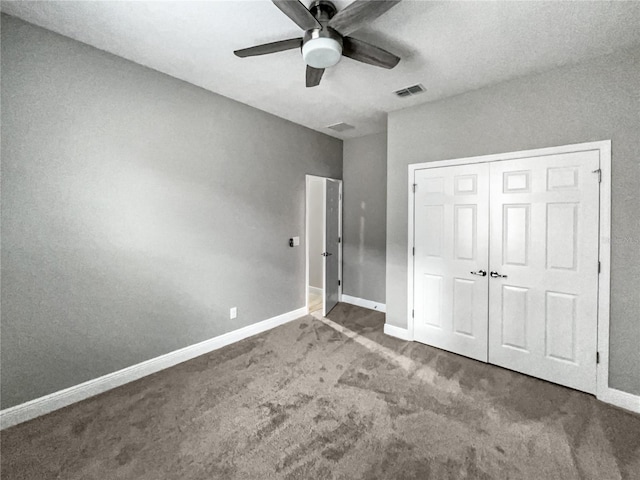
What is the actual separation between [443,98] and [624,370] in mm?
2911

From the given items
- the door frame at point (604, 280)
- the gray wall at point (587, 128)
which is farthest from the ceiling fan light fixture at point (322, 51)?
the door frame at point (604, 280)

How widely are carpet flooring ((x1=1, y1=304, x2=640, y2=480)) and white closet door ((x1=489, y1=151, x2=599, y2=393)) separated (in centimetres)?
25

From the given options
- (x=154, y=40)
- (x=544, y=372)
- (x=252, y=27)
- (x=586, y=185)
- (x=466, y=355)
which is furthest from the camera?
(x=466, y=355)

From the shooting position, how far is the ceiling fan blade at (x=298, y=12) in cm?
147

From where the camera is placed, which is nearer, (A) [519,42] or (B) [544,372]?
(A) [519,42]

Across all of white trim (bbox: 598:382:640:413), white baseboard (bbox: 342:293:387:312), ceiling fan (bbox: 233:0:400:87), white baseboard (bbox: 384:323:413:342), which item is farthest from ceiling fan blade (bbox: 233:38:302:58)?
white baseboard (bbox: 342:293:387:312)

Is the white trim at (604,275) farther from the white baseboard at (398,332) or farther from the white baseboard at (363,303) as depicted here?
the white baseboard at (363,303)

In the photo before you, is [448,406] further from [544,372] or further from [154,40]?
[154,40]

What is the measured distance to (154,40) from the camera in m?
2.17

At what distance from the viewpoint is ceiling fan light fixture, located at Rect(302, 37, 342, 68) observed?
1708 millimetres

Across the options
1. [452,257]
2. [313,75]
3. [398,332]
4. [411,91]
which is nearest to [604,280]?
[452,257]

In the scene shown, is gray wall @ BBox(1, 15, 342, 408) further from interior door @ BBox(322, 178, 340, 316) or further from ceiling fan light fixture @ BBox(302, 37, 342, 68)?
ceiling fan light fixture @ BBox(302, 37, 342, 68)

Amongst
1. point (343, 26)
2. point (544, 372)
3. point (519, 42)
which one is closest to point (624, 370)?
point (544, 372)

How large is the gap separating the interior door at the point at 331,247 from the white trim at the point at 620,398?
2963mm
